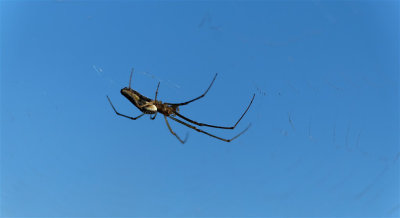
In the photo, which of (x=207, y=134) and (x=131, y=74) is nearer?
(x=131, y=74)

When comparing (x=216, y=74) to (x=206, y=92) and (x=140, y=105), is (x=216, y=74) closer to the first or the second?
(x=206, y=92)

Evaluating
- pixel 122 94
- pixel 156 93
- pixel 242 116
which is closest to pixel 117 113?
pixel 122 94

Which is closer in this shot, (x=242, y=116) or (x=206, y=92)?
(x=206, y=92)

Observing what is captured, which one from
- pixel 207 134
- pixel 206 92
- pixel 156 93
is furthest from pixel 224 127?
pixel 156 93

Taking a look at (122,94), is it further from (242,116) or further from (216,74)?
(242,116)

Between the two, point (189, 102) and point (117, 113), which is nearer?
point (189, 102)

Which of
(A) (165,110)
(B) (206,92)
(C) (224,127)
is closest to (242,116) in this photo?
(C) (224,127)

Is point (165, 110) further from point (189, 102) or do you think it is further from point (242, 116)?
point (242, 116)

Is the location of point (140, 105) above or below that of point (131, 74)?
below
